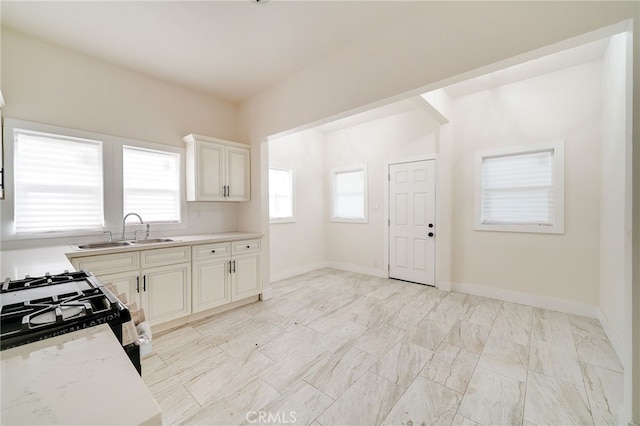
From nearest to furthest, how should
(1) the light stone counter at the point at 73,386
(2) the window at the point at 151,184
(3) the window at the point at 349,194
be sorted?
(1) the light stone counter at the point at 73,386, (2) the window at the point at 151,184, (3) the window at the point at 349,194

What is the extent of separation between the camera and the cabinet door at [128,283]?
239cm

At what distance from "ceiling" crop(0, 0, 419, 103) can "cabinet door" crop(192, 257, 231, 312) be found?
236 cm

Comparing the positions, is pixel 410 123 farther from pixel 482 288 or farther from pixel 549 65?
pixel 482 288

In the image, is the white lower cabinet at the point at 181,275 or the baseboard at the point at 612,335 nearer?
the baseboard at the point at 612,335

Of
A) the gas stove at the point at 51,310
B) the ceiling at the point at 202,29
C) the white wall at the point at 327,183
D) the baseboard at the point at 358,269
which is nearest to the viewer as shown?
the gas stove at the point at 51,310

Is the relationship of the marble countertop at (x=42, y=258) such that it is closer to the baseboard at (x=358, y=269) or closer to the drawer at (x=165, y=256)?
the drawer at (x=165, y=256)

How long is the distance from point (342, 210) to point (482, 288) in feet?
9.45

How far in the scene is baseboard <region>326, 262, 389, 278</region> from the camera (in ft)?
16.0

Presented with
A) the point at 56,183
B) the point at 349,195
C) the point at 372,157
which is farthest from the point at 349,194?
the point at 56,183

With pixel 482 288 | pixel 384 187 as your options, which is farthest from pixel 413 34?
pixel 482 288

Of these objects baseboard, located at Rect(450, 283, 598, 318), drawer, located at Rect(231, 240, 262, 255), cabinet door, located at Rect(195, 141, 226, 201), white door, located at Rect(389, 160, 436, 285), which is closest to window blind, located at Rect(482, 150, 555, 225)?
white door, located at Rect(389, 160, 436, 285)

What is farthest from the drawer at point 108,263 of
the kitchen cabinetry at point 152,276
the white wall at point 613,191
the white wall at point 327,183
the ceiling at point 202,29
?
the white wall at point 613,191

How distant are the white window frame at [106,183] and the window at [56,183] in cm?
4

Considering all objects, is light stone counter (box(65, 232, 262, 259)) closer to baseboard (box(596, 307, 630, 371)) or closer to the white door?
the white door
